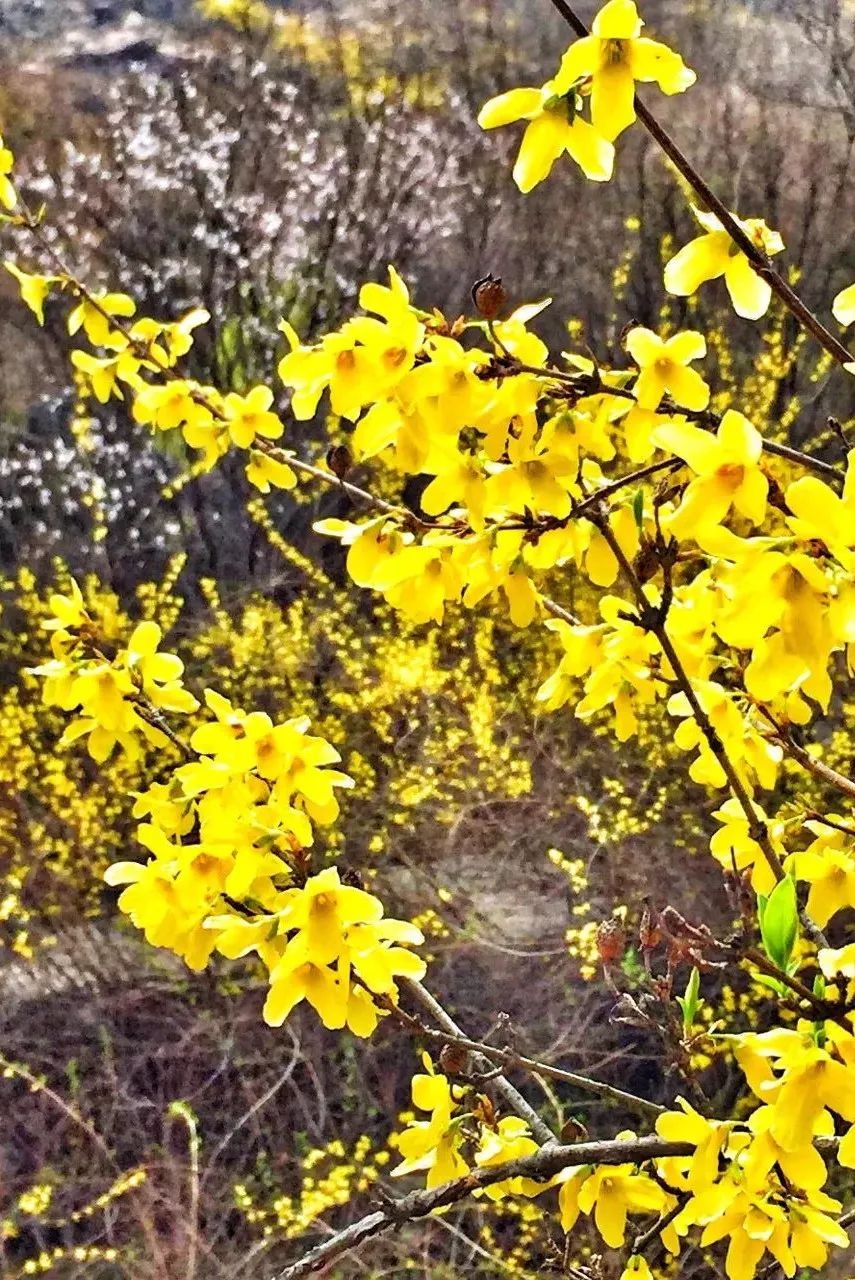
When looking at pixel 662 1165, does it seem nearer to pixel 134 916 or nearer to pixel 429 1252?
pixel 134 916

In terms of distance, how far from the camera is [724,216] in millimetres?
555

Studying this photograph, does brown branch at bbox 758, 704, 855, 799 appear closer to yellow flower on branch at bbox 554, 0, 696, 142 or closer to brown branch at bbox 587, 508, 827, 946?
brown branch at bbox 587, 508, 827, 946

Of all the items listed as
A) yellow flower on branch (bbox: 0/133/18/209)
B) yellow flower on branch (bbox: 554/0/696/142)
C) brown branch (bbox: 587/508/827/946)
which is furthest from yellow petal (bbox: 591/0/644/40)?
yellow flower on branch (bbox: 0/133/18/209)

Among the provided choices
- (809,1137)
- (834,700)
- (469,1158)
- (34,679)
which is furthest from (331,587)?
(809,1137)

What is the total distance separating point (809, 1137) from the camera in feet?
1.71

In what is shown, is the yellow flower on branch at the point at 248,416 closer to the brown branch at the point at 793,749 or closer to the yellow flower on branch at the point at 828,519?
the brown branch at the point at 793,749

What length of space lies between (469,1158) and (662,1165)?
0.63 m

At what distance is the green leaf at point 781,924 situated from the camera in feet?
1.78

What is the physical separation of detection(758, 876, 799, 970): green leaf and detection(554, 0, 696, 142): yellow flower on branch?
44cm

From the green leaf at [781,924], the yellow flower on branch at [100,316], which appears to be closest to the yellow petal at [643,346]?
the green leaf at [781,924]

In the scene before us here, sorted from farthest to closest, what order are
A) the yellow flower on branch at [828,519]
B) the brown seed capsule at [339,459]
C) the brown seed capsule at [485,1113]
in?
the brown seed capsule at [485,1113] < the brown seed capsule at [339,459] < the yellow flower on branch at [828,519]

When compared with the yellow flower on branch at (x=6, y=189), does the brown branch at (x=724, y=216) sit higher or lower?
lower

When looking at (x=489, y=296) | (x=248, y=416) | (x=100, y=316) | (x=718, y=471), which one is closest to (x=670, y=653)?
(x=718, y=471)

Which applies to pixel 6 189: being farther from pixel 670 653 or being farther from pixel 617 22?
pixel 670 653
